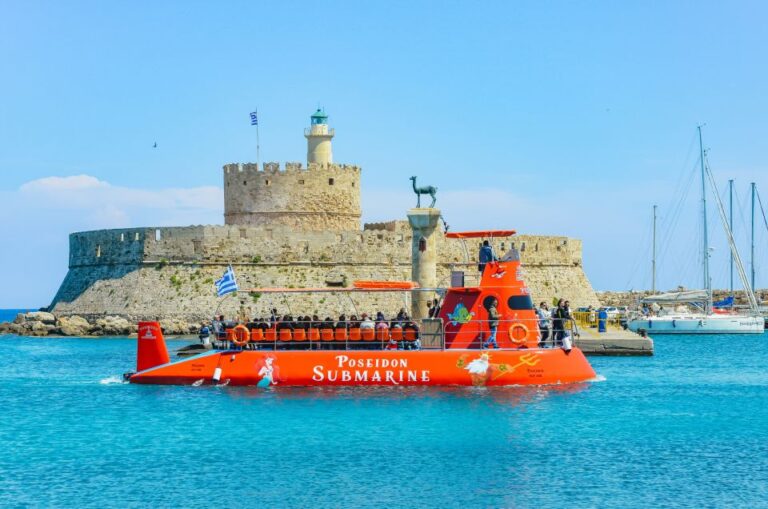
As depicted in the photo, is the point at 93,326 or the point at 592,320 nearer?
the point at 592,320

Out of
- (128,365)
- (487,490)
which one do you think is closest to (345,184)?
(128,365)

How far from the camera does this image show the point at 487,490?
586 inches

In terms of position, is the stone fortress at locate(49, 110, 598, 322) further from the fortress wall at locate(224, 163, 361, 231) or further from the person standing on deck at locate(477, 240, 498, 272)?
the person standing on deck at locate(477, 240, 498, 272)

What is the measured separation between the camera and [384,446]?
17.8 metres

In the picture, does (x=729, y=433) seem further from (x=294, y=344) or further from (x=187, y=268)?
(x=187, y=268)

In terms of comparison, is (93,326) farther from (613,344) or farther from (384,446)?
(384,446)

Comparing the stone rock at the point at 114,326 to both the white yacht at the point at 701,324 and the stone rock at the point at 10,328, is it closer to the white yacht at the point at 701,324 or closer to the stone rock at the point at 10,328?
the stone rock at the point at 10,328

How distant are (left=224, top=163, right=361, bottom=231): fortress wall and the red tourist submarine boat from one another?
92.4 feet

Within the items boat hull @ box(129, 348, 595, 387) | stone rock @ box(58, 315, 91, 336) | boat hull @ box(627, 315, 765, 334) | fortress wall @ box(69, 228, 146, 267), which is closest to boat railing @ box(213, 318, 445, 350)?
boat hull @ box(129, 348, 595, 387)

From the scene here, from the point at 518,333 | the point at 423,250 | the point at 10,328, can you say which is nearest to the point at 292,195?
the point at 10,328

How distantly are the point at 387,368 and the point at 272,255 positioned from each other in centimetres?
2683

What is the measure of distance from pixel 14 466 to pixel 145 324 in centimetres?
628

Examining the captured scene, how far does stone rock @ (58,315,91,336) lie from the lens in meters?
48.3

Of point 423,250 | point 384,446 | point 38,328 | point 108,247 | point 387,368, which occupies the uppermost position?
point 108,247
